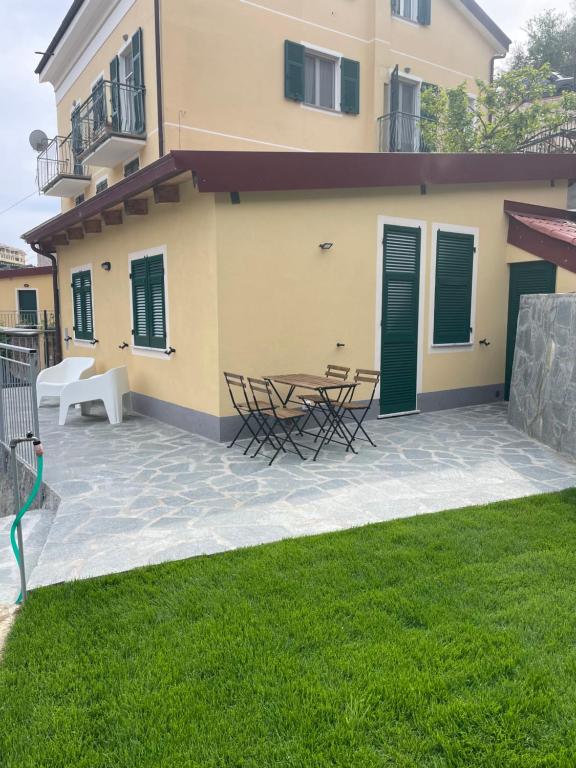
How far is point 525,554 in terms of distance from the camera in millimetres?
3928

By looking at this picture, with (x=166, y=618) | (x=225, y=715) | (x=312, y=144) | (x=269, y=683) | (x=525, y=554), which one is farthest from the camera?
(x=312, y=144)

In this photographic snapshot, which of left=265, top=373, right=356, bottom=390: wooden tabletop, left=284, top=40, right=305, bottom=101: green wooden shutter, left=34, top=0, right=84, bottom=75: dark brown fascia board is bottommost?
left=265, top=373, right=356, bottom=390: wooden tabletop

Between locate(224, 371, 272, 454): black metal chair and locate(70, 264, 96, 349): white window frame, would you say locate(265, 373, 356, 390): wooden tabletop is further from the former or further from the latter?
locate(70, 264, 96, 349): white window frame

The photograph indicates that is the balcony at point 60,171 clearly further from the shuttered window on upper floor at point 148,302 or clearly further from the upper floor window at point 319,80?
the shuttered window on upper floor at point 148,302

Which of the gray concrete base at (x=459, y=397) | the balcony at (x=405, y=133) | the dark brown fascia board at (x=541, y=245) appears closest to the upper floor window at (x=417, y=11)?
the balcony at (x=405, y=133)

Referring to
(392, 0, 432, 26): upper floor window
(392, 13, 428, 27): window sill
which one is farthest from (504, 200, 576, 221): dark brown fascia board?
(392, 0, 432, 26): upper floor window

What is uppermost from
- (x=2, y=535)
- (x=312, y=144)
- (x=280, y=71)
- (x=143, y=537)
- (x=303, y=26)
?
(x=303, y=26)

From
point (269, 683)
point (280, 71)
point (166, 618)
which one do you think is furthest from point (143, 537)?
point (280, 71)

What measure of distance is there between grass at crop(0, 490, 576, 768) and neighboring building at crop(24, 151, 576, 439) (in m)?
3.96

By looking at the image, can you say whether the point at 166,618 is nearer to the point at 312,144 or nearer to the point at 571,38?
the point at 312,144

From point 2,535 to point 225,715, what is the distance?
11.7 ft

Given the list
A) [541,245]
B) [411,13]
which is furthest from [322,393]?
[411,13]

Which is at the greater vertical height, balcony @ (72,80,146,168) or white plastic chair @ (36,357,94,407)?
balcony @ (72,80,146,168)

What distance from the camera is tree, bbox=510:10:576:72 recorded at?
2728 cm
